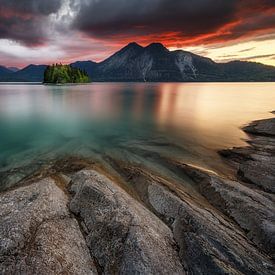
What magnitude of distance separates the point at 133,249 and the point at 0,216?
717cm

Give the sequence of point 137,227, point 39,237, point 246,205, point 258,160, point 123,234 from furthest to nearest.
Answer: point 258,160 < point 246,205 < point 137,227 < point 123,234 < point 39,237

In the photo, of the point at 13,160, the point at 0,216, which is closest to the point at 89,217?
the point at 0,216

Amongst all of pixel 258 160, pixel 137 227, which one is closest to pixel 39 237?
pixel 137 227

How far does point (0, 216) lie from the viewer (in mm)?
11367

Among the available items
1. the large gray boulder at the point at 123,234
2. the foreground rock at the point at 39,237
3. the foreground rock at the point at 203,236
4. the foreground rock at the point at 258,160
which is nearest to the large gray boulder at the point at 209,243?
the foreground rock at the point at 203,236

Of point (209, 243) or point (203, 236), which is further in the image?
point (203, 236)

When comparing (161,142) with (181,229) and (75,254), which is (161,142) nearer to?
(181,229)

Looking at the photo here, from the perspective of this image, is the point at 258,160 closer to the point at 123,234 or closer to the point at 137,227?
the point at 137,227

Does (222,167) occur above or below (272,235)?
below

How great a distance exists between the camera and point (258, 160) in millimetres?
21406

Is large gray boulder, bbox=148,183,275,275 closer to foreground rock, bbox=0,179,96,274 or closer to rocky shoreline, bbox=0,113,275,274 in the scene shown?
rocky shoreline, bbox=0,113,275,274

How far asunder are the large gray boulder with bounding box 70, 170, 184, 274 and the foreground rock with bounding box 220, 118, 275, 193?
33.0 feet

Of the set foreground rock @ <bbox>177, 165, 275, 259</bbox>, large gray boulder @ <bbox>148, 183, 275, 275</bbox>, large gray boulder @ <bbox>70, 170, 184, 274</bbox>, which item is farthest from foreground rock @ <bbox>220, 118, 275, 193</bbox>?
large gray boulder @ <bbox>70, 170, 184, 274</bbox>

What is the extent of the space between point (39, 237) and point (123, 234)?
155 inches
